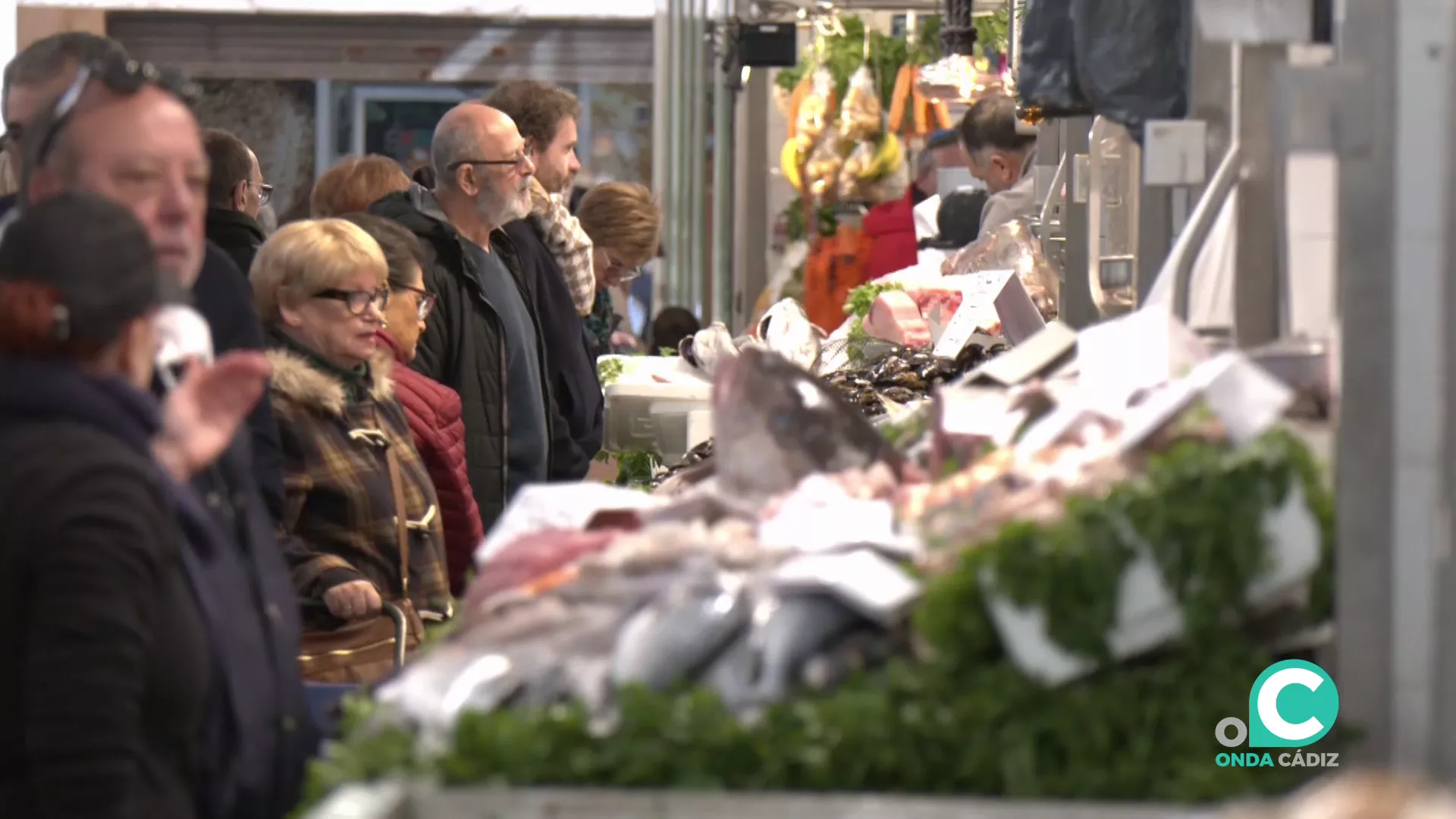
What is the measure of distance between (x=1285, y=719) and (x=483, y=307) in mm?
3611

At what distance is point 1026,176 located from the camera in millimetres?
7801

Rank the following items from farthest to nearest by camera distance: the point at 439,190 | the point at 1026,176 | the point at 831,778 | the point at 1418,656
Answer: the point at 1026,176
the point at 439,190
the point at 1418,656
the point at 831,778

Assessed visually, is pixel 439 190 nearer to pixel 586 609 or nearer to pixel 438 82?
pixel 586 609

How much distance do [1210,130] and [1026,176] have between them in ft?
14.8

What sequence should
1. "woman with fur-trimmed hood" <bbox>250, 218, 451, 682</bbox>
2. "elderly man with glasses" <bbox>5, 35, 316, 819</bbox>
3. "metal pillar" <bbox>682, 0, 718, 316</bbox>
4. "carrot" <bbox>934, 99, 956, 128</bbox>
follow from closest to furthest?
"elderly man with glasses" <bbox>5, 35, 316, 819</bbox> < "woman with fur-trimmed hood" <bbox>250, 218, 451, 682</bbox> < "carrot" <bbox>934, 99, 956, 128</bbox> < "metal pillar" <bbox>682, 0, 718, 316</bbox>

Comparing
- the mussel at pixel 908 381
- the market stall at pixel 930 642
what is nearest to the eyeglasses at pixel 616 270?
the mussel at pixel 908 381

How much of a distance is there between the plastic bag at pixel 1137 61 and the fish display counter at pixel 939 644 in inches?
59.6

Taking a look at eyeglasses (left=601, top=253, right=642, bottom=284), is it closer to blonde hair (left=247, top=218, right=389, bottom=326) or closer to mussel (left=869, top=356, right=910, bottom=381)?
mussel (left=869, top=356, right=910, bottom=381)

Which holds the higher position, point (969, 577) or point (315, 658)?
point (969, 577)

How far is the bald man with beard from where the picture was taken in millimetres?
5465

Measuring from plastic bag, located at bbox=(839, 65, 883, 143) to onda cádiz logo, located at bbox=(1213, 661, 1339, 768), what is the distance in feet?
31.9

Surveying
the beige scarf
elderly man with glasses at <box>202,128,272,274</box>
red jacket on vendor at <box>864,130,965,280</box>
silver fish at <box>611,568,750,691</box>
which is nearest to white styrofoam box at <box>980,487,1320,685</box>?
silver fish at <box>611,568,750,691</box>

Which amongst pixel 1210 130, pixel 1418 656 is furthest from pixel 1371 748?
pixel 1210 130

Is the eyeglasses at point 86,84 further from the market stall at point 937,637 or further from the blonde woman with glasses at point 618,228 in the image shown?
the blonde woman with glasses at point 618,228
